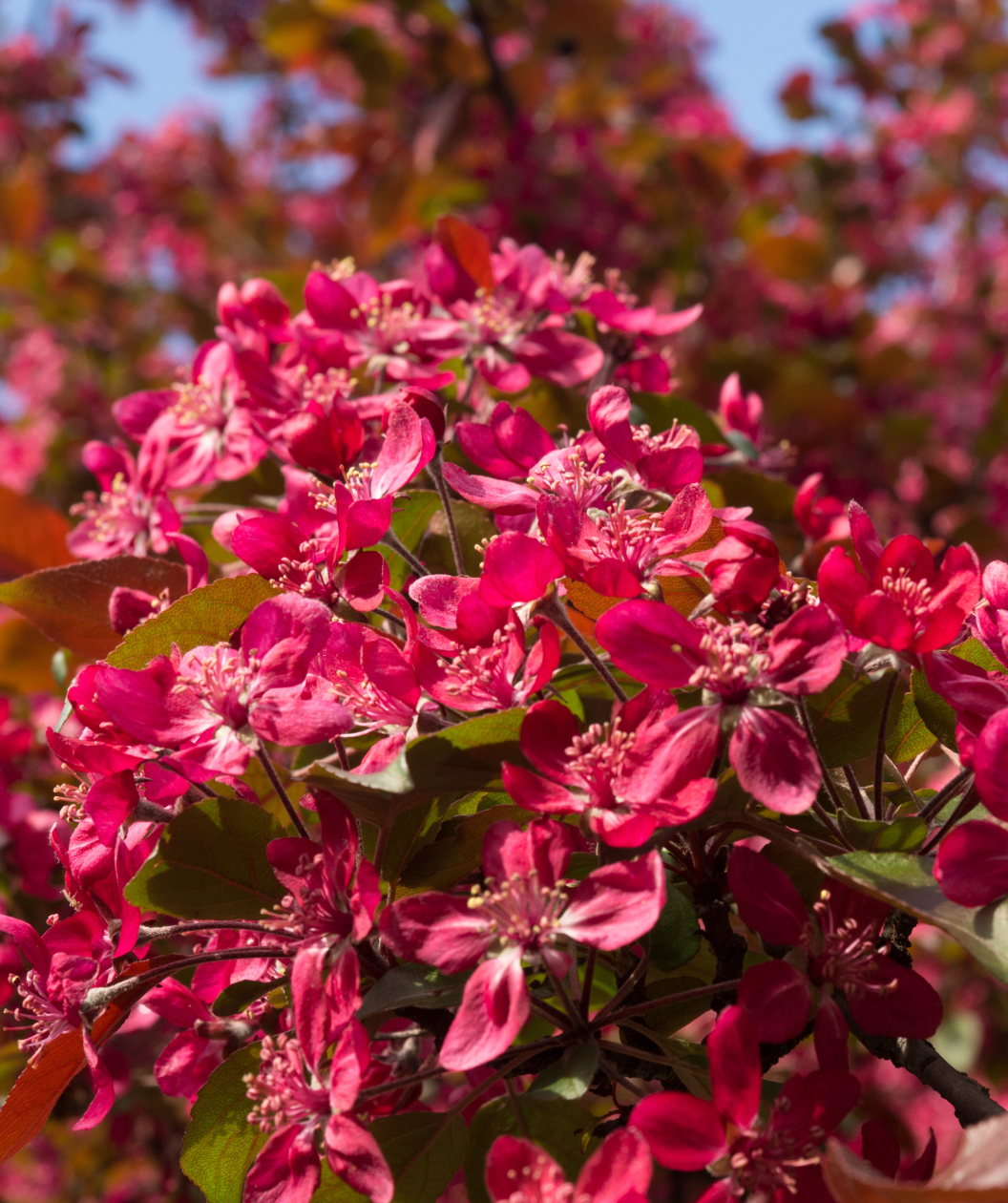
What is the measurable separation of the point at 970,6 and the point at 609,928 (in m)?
5.20

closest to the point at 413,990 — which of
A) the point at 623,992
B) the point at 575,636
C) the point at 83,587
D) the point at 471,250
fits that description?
the point at 623,992

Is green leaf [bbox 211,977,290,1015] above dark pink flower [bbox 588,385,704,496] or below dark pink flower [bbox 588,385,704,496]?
below

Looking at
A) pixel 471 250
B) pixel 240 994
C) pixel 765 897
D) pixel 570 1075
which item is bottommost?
pixel 240 994

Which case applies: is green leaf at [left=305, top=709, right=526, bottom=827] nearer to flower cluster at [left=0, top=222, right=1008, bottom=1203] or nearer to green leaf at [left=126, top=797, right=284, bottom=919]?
flower cluster at [left=0, top=222, right=1008, bottom=1203]

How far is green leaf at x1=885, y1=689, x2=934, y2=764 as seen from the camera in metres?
0.90

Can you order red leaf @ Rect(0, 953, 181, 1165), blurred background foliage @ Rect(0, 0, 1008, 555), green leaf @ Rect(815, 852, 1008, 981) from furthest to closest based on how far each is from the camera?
blurred background foliage @ Rect(0, 0, 1008, 555)
red leaf @ Rect(0, 953, 181, 1165)
green leaf @ Rect(815, 852, 1008, 981)

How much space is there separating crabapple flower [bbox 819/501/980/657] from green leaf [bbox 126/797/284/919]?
486mm

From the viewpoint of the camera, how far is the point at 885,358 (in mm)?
3018

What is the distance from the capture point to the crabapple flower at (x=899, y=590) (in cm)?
76

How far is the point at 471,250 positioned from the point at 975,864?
3.05 feet

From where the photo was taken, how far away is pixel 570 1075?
2.50ft

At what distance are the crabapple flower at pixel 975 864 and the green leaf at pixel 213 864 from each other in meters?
0.51

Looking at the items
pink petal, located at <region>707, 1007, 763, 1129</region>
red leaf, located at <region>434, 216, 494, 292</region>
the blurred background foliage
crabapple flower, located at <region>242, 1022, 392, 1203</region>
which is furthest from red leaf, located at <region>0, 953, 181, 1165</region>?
the blurred background foliage

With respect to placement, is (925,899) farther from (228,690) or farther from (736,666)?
(228,690)
